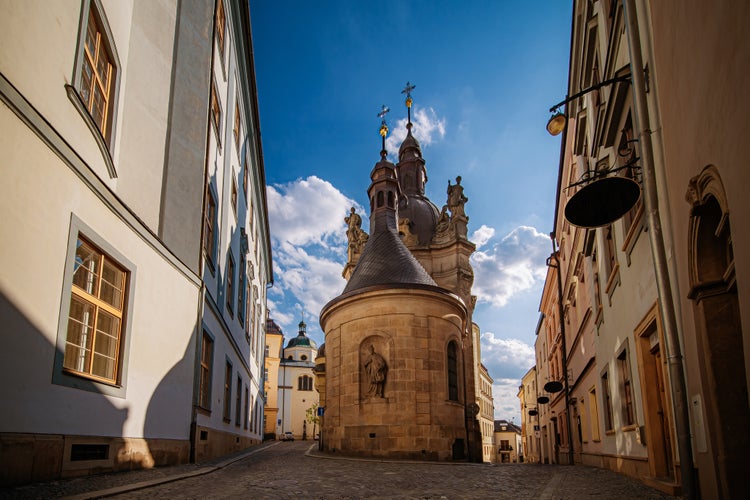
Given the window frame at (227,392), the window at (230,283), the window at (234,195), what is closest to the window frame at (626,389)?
the window frame at (227,392)

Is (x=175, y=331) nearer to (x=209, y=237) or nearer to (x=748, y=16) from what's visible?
(x=209, y=237)

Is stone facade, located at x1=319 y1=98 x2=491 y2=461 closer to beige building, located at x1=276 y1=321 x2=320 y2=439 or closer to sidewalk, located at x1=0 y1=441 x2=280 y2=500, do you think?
sidewalk, located at x1=0 y1=441 x2=280 y2=500

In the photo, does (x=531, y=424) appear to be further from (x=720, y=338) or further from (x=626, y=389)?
(x=720, y=338)

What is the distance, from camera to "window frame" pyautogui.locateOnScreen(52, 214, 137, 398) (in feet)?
22.5

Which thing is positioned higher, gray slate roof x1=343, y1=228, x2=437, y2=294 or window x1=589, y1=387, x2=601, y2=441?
gray slate roof x1=343, y1=228, x2=437, y2=294

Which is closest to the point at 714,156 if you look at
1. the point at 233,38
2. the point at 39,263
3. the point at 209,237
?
the point at 39,263

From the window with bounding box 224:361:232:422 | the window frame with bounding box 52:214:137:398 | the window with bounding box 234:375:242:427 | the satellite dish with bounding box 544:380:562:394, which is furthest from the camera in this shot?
the satellite dish with bounding box 544:380:562:394

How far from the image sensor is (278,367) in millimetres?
81125

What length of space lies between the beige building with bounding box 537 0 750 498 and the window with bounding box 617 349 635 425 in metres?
0.02

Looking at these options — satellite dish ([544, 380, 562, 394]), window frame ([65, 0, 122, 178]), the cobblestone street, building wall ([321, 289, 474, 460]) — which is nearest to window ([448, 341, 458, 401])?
building wall ([321, 289, 474, 460])

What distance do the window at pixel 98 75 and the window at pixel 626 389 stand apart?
33.3ft

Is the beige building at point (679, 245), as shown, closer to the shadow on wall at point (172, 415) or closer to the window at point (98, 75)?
the window at point (98, 75)

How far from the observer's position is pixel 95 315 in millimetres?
8000

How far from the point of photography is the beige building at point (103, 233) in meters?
6.05
